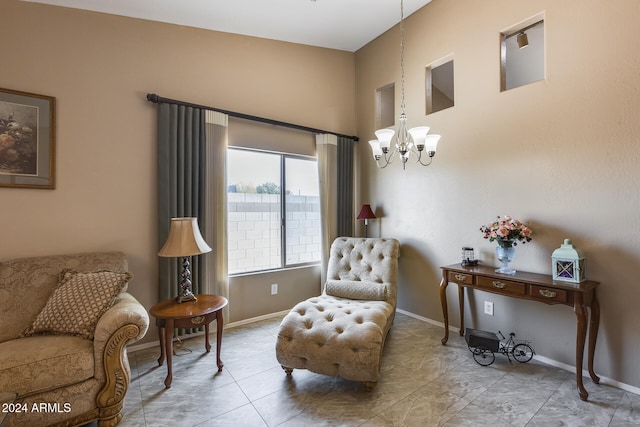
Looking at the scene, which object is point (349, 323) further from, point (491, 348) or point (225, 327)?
Result: point (225, 327)

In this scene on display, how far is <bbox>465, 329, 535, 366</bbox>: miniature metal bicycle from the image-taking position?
258 centimetres

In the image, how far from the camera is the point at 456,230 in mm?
3211

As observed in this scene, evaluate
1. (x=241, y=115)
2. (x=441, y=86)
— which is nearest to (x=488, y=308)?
(x=241, y=115)

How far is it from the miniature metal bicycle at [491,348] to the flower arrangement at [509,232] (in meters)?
0.84

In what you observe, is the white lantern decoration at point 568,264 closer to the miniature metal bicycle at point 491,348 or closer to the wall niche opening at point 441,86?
the miniature metal bicycle at point 491,348

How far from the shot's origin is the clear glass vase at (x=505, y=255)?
8.54 ft

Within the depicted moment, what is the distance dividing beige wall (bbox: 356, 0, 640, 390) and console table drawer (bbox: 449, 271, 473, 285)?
0.42 m

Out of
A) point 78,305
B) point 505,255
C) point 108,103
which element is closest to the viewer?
point 78,305

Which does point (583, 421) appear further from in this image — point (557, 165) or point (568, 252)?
point (557, 165)

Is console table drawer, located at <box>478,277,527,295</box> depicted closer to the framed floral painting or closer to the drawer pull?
the drawer pull

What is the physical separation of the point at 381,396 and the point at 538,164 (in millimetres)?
2327

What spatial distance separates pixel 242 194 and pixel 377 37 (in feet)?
9.17

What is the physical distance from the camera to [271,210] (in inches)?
148

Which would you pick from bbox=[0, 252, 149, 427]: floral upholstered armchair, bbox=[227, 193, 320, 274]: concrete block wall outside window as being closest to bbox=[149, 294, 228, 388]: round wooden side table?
bbox=[0, 252, 149, 427]: floral upholstered armchair
